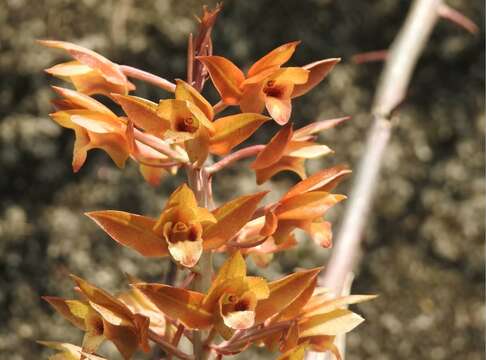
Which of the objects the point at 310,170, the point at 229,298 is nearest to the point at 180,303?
the point at 229,298

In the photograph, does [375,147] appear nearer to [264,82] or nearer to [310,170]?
[264,82]

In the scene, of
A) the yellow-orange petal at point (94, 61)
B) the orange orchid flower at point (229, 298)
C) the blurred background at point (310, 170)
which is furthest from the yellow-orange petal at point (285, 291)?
the blurred background at point (310, 170)

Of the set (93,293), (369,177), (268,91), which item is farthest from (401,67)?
(93,293)

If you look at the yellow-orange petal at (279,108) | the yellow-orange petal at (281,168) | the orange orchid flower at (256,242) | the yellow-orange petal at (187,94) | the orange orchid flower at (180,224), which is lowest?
the orange orchid flower at (256,242)

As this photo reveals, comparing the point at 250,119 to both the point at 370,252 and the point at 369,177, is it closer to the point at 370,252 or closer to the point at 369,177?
the point at 369,177

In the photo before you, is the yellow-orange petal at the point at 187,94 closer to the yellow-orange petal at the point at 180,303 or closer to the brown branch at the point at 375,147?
the yellow-orange petal at the point at 180,303

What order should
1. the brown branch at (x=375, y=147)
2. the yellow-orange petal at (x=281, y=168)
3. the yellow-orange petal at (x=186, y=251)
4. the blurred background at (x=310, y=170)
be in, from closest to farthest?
1. the yellow-orange petal at (x=186, y=251)
2. the yellow-orange petal at (x=281, y=168)
3. the brown branch at (x=375, y=147)
4. the blurred background at (x=310, y=170)
